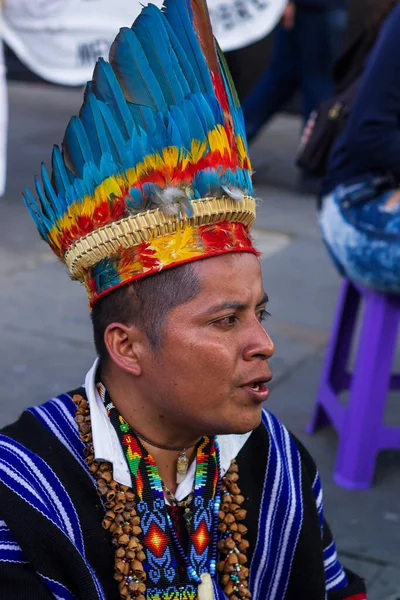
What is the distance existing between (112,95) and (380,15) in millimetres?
2290

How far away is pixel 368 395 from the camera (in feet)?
11.9

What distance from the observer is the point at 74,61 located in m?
4.14

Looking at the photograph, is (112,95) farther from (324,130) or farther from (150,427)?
(324,130)

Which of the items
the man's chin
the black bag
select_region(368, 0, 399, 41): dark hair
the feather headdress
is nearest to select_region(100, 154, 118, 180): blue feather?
the feather headdress

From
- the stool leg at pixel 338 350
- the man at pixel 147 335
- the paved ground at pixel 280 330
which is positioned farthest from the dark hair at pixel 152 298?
the stool leg at pixel 338 350

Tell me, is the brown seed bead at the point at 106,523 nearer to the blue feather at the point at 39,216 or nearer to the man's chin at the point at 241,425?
the man's chin at the point at 241,425

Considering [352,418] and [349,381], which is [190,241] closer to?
[352,418]

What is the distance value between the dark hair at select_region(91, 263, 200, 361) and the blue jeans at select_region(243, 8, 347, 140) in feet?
18.4

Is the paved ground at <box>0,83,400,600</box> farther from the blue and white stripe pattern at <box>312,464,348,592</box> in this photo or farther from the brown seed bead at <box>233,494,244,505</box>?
the brown seed bead at <box>233,494,244,505</box>

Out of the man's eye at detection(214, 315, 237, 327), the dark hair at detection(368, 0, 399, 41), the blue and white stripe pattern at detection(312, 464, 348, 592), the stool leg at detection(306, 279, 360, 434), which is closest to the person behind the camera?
the man's eye at detection(214, 315, 237, 327)

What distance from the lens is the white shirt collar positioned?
6.02 feet

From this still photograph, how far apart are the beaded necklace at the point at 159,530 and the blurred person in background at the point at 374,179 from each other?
1.58 m

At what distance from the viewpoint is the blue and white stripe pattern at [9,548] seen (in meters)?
1.69

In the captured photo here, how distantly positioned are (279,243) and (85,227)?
4.64 m
